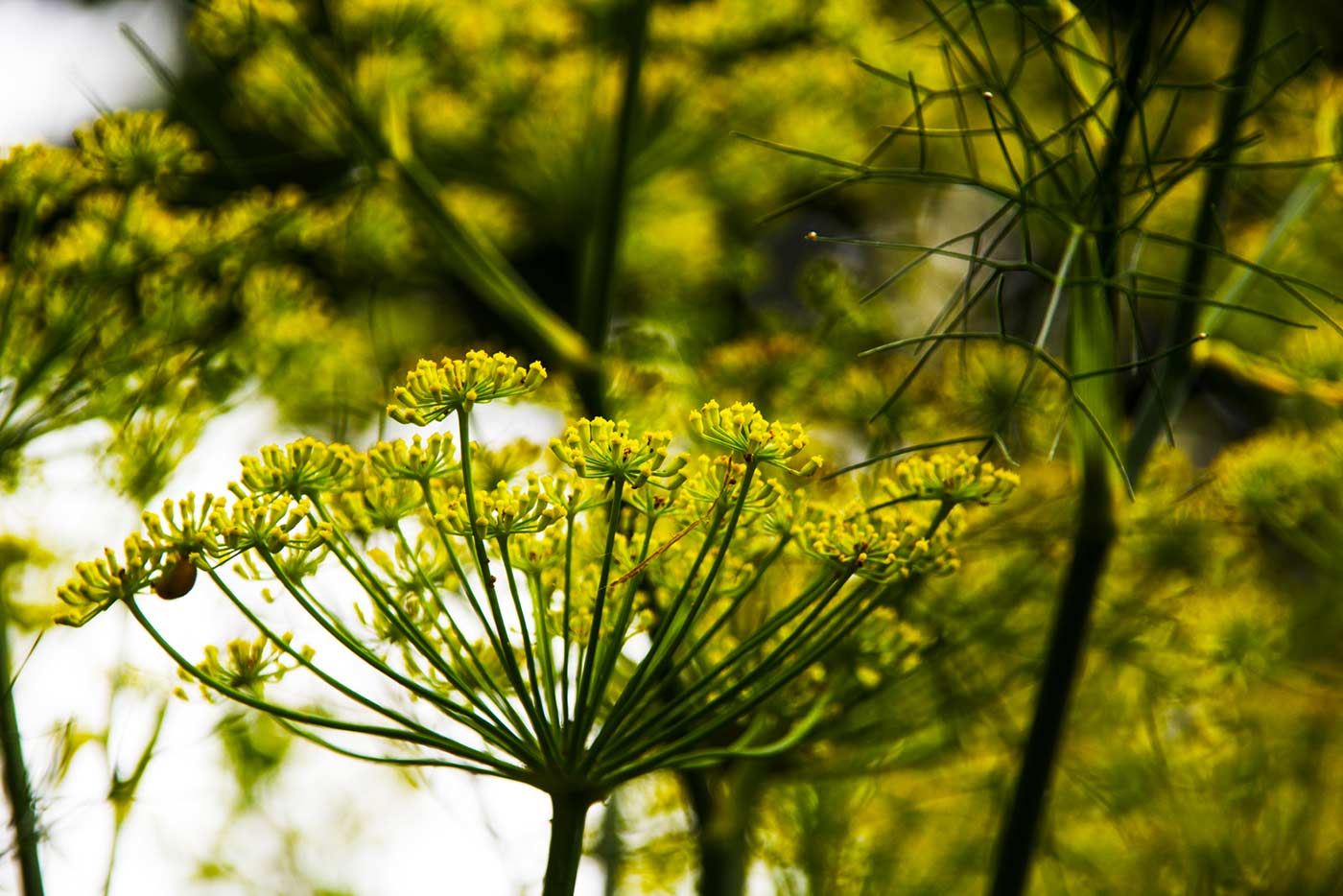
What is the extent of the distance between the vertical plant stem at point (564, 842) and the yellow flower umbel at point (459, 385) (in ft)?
0.80

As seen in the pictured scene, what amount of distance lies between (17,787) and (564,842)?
1.59 ft

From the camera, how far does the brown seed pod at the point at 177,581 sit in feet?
2.72

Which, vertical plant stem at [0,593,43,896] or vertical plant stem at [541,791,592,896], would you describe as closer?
vertical plant stem at [541,791,592,896]

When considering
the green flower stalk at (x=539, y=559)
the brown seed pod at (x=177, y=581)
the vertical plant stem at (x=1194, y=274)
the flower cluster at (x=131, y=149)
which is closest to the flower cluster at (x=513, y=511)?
the green flower stalk at (x=539, y=559)

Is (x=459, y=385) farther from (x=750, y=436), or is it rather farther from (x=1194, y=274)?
(x=1194, y=274)

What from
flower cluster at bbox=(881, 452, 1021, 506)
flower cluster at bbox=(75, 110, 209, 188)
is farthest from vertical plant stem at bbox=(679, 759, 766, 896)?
flower cluster at bbox=(75, 110, 209, 188)

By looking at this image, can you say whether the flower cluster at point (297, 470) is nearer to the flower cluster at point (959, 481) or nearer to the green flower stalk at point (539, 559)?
the green flower stalk at point (539, 559)

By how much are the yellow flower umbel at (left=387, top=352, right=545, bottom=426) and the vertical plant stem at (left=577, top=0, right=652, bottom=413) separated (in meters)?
0.55

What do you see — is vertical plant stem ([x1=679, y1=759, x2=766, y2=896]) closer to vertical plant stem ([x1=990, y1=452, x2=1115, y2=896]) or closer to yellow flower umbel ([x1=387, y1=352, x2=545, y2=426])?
vertical plant stem ([x1=990, y1=452, x2=1115, y2=896])

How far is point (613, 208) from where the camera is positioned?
1.39 meters

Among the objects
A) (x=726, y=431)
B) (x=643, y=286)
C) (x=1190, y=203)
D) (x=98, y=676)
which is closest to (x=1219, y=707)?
(x=1190, y=203)

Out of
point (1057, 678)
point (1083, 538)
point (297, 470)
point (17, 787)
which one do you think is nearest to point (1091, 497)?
point (1083, 538)

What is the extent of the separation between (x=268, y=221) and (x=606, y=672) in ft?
2.75

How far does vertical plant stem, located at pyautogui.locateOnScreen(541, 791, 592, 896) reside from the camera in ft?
2.39
